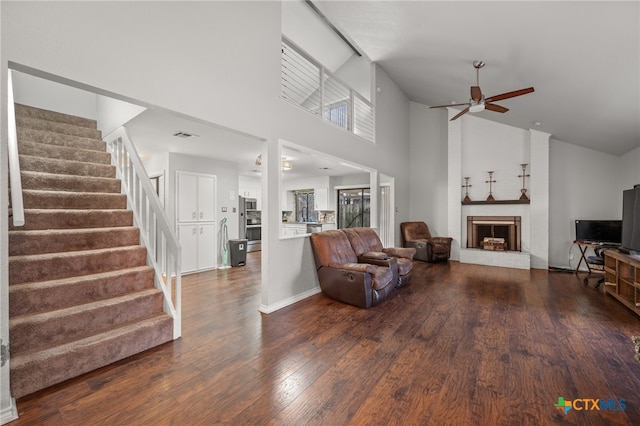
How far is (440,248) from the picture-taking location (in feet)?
21.3

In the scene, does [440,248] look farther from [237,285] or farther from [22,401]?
[22,401]

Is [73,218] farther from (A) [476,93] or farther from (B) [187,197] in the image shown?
(A) [476,93]

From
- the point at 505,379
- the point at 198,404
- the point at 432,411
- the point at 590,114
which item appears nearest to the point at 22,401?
the point at 198,404

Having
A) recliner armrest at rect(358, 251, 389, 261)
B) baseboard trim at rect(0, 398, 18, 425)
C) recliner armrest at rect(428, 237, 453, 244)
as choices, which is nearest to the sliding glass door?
recliner armrest at rect(428, 237, 453, 244)

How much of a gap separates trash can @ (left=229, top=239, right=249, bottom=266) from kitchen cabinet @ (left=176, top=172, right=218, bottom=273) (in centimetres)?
35

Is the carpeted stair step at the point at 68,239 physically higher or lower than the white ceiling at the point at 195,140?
lower

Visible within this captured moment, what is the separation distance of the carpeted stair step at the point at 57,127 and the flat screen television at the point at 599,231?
8998 millimetres

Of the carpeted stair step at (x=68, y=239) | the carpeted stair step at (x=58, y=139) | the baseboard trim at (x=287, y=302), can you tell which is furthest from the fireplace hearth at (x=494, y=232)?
the carpeted stair step at (x=58, y=139)

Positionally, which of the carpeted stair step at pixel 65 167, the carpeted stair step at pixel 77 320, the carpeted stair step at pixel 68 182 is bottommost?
the carpeted stair step at pixel 77 320

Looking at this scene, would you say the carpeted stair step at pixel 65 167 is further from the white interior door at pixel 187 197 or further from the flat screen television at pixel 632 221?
the flat screen television at pixel 632 221

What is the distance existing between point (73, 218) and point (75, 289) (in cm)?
88

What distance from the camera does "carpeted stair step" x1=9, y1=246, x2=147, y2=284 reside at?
7.07 feet

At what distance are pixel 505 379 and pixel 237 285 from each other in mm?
3791

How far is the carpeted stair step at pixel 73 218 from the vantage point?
2.50 meters
